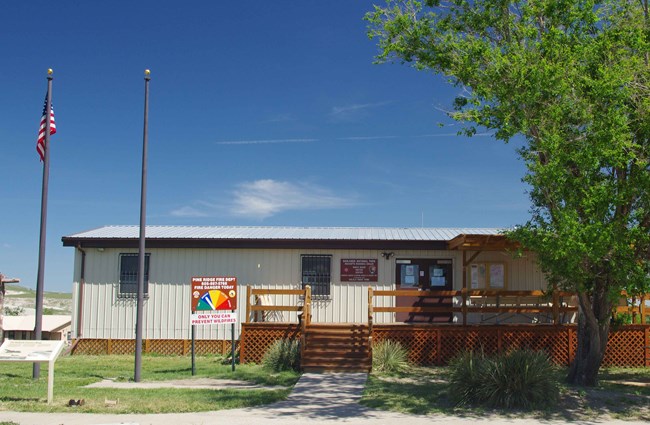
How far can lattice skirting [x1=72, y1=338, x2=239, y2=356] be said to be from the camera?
1827 centimetres

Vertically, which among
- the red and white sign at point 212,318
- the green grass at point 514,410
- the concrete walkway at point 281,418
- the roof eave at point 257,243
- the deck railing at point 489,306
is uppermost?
the roof eave at point 257,243

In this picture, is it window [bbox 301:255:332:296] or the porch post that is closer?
the porch post

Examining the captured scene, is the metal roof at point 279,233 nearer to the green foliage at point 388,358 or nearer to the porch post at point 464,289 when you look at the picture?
the porch post at point 464,289

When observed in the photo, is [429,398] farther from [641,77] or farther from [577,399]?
[641,77]

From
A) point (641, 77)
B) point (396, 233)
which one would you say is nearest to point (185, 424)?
point (641, 77)

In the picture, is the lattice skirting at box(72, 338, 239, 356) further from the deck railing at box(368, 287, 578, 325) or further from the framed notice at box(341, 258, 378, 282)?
the deck railing at box(368, 287, 578, 325)

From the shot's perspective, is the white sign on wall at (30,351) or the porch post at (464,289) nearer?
the white sign on wall at (30,351)

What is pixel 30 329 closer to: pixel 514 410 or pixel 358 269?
pixel 358 269

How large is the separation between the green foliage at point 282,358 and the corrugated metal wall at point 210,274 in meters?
2.91

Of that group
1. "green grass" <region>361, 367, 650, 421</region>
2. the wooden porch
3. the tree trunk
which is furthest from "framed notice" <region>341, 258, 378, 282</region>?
the tree trunk

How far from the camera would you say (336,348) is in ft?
50.1

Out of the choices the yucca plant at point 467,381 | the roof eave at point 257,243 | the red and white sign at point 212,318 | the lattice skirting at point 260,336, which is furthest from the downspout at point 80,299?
the yucca plant at point 467,381

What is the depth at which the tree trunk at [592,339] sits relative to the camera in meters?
12.7

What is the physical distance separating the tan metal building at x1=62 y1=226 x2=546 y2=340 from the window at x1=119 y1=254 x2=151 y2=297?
0.03m
